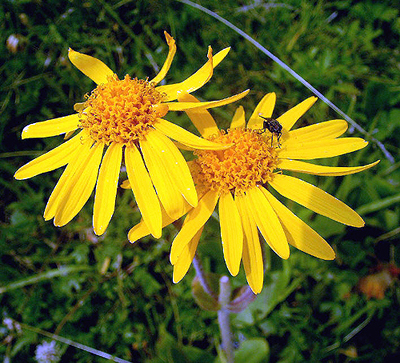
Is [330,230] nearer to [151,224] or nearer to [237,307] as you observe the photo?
[237,307]

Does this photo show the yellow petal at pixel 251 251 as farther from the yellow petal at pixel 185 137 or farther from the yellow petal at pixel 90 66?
the yellow petal at pixel 90 66

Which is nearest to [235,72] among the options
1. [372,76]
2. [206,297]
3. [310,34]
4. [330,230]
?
[310,34]

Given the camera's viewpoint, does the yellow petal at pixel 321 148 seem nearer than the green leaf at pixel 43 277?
Yes

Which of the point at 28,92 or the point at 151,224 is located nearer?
the point at 151,224

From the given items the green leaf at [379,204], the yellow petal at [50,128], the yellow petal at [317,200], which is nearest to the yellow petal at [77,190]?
the yellow petal at [50,128]

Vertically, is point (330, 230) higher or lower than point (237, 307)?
higher
